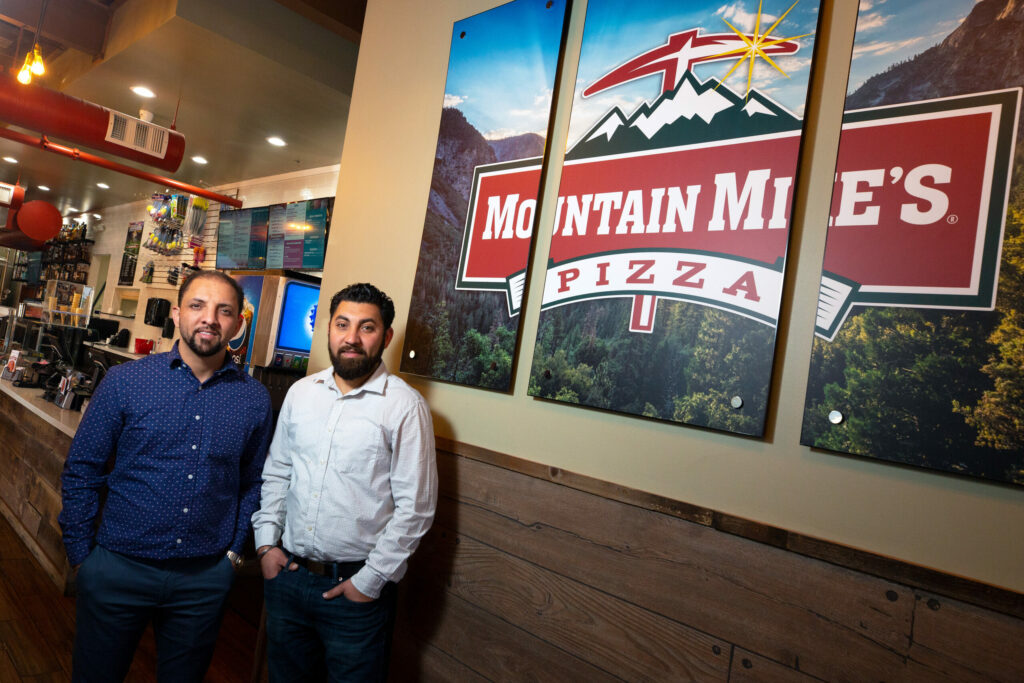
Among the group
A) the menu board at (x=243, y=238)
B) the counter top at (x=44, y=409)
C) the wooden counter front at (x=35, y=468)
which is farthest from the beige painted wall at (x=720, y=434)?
the menu board at (x=243, y=238)

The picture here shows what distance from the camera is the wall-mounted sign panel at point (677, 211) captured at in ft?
4.59

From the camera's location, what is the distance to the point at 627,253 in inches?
63.9

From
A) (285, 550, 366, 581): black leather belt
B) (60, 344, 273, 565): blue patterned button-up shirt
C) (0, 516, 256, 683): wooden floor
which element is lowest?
(0, 516, 256, 683): wooden floor

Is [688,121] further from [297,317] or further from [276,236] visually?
[276,236]

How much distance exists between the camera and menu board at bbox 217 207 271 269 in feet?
23.1

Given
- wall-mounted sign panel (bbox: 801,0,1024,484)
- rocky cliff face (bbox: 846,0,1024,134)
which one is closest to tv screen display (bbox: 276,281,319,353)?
wall-mounted sign panel (bbox: 801,0,1024,484)

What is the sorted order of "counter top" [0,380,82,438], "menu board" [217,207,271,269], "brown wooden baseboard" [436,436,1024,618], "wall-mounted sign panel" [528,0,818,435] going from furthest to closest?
"menu board" [217,207,271,269] < "counter top" [0,380,82,438] < "wall-mounted sign panel" [528,0,818,435] < "brown wooden baseboard" [436,436,1024,618]

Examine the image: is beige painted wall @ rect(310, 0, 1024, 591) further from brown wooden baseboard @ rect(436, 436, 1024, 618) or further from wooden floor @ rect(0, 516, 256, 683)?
wooden floor @ rect(0, 516, 256, 683)

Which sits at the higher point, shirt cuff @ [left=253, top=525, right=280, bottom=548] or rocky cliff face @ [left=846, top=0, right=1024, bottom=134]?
rocky cliff face @ [left=846, top=0, right=1024, bottom=134]

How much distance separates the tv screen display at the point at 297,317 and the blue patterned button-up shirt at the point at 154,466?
1.34 m

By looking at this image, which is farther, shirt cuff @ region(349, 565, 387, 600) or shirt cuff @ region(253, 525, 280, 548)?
shirt cuff @ region(253, 525, 280, 548)

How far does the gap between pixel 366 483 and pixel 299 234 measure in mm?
5344

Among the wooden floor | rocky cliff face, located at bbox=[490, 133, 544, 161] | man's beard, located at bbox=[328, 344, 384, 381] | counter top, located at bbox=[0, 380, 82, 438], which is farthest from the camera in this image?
counter top, located at bbox=[0, 380, 82, 438]

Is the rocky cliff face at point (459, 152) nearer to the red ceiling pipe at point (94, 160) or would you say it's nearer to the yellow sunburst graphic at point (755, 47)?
the yellow sunburst graphic at point (755, 47)
